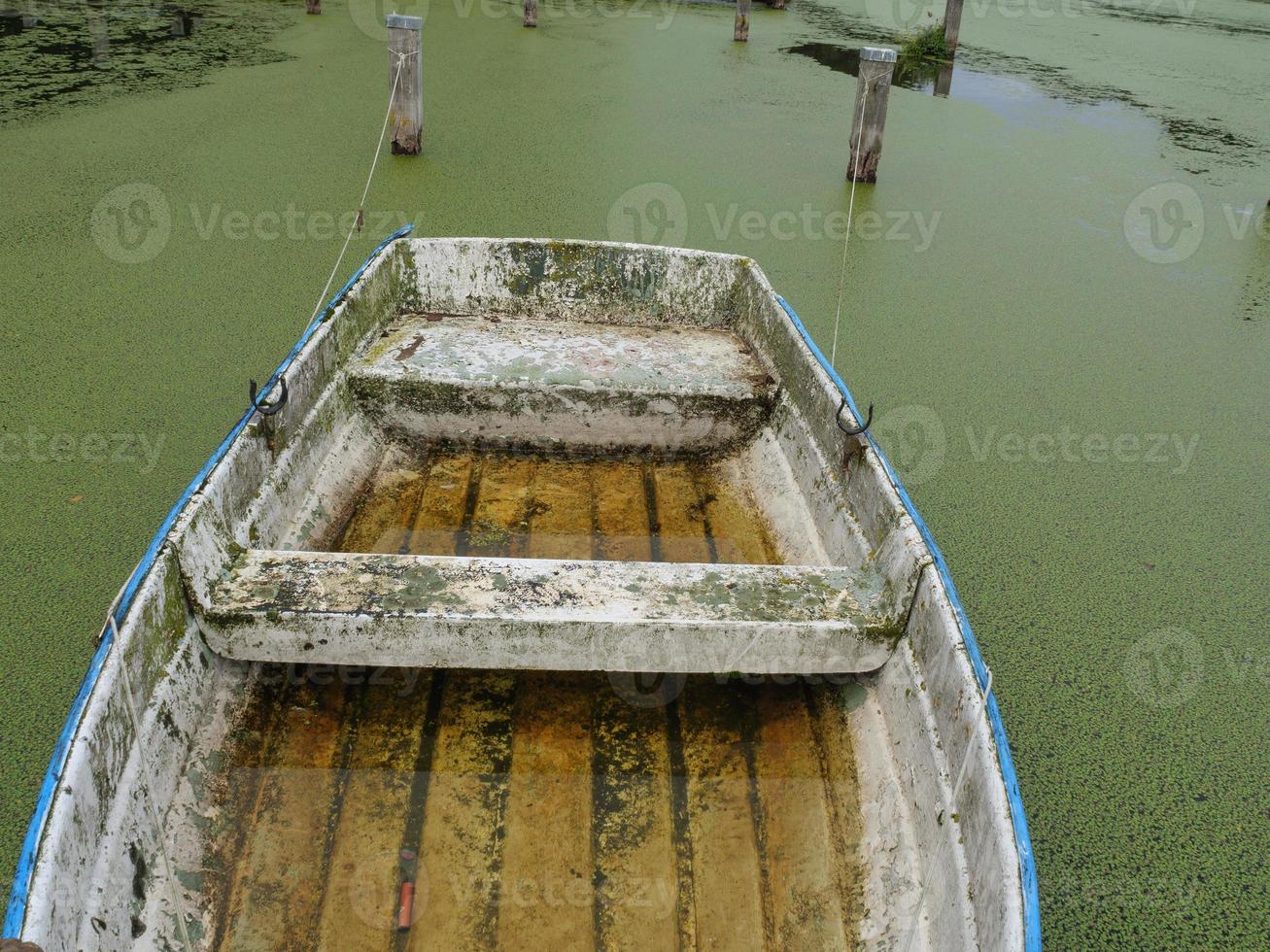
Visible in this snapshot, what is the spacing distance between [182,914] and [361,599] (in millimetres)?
501

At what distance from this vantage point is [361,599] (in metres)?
1.50

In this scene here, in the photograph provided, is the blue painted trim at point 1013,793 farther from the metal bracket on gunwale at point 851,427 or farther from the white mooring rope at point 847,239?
the white mooring rope at point 847,239

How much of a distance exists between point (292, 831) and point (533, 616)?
19.0 inches

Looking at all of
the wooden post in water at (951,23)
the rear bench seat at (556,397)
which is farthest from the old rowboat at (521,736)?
the wooden post in water at (951,23)

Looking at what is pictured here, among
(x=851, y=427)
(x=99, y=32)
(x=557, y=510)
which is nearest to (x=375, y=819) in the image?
(x=557, y=510)

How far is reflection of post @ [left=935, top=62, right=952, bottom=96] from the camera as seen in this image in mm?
6770

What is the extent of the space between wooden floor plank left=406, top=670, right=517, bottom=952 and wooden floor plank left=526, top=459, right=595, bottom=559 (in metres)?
0.41

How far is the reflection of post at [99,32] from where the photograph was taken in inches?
231

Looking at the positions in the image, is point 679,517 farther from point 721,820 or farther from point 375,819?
point 375,819

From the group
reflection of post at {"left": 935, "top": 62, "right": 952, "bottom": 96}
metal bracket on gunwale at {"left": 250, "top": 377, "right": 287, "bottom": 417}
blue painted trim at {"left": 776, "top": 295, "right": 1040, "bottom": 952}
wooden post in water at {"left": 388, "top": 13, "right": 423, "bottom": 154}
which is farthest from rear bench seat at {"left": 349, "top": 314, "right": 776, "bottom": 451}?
reflection of post at {"left": 935, "top": 62, "right": 952, "bottom": 96}

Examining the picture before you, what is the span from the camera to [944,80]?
7180 millimetres

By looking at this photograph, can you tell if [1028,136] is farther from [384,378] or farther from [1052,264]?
[384,378]

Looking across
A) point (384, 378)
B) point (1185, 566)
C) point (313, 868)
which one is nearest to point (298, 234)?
point (384, 378)

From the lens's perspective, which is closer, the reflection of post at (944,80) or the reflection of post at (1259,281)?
the reflection of post at (1259,281)
